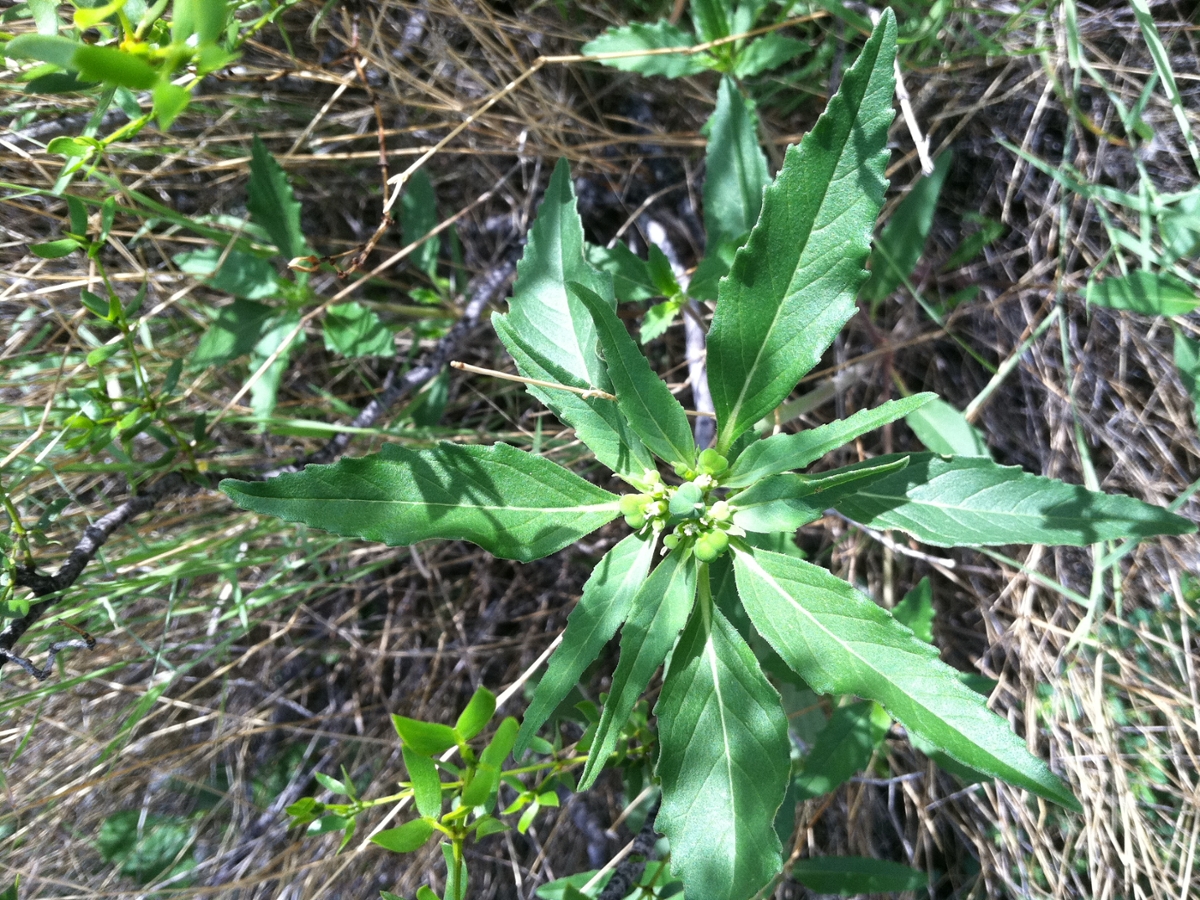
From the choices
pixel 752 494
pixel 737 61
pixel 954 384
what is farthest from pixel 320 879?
pixel 737 61

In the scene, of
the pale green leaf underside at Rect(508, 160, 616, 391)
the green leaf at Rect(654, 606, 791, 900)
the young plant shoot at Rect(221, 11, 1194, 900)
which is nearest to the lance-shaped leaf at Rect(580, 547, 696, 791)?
the young plant shoot at Rect(221, 11, 1194, 900)

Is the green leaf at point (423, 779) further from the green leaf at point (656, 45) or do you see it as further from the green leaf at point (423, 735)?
the green leaf at point (656, 45)

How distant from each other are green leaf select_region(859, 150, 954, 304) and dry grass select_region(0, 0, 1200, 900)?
0.21 metres

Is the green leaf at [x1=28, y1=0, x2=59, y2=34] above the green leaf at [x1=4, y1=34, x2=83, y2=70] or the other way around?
above

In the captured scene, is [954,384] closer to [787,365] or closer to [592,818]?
[787,365]

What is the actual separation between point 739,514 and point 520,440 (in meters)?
1.26

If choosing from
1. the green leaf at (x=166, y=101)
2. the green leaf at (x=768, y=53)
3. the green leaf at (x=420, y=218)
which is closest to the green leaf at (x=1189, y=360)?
the green leaf at (x=768, y=53)

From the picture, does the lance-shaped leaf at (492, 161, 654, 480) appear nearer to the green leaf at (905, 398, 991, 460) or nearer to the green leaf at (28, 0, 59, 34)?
the green leaf at (28, 0, 59, 34)

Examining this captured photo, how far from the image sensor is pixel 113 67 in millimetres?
1083

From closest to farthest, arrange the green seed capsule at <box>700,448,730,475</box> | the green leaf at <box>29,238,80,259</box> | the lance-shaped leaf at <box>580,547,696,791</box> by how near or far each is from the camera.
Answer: the lance-shaped leaf at <box>580,547,696,791</box>
the green seed capsule at <box>700,448,730,475</box>
the green leaf at <box>29,238,80,259</box>

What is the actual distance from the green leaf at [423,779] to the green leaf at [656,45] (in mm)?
1988

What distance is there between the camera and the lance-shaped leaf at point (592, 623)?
1.45 meters

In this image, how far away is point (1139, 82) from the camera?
261 centimetres

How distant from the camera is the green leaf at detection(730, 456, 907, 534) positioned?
1.45 meters
